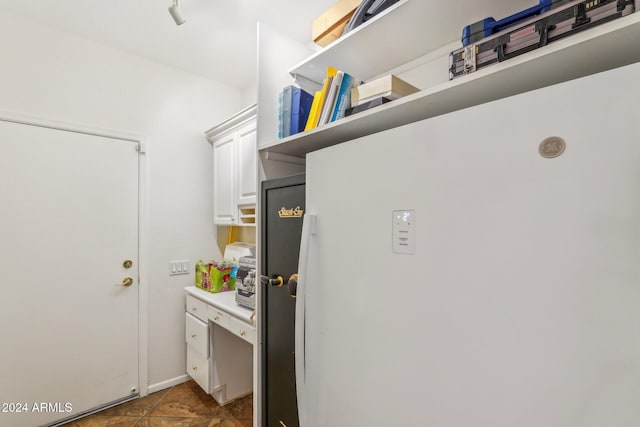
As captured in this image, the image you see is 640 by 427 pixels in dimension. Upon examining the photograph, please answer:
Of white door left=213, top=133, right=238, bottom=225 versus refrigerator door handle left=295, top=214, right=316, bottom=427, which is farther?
white door left=213, top=133, right=238, bottom=225

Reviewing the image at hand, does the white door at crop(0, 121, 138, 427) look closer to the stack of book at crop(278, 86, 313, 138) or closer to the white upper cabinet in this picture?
the white upper cabinet

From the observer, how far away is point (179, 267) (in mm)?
2523

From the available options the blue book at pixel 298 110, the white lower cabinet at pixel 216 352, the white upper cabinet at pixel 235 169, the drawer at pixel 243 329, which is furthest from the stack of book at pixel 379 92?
the white lower cabinet at pixel 216 352

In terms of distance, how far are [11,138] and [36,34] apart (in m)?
0.73

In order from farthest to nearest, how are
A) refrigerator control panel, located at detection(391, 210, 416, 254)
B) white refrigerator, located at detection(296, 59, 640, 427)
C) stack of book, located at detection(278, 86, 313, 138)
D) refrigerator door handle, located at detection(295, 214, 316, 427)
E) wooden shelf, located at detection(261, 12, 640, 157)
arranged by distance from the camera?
stack of book, located at detection(278, 86, 313, 138), refrigerator door handle, located at detection(295, 214, 316, 427), refrigerator control panel, located at detection(391, 210, 416, 254), wooden shelf, located at detection(261, 12, 640, 157), white refrigerator, located at detection(296, 59, 640, 427)

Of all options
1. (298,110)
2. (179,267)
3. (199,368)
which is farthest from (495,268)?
(179,267)

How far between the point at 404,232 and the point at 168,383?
8.72ft

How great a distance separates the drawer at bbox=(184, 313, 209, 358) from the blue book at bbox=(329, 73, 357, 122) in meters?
1.88

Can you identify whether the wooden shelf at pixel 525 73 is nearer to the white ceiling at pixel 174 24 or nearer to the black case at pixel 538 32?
the black case at pixel 538 32

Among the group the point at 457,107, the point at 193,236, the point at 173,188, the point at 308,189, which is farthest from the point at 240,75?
the point at 457,107

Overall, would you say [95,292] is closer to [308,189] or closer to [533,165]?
[308,189]

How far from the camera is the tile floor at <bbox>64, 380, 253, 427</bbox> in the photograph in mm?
1997

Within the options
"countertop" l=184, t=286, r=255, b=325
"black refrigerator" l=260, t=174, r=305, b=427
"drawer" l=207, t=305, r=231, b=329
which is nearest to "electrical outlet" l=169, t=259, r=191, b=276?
"countertop" l=184, t=286, r=255, b=325

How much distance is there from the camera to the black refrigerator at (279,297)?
1.23 meters
